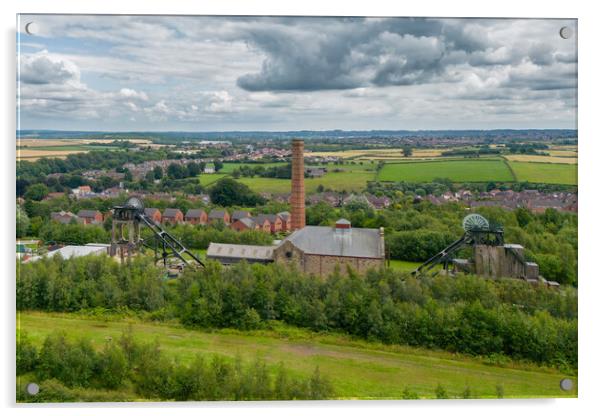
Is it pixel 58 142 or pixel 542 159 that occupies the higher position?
pixel 58 142

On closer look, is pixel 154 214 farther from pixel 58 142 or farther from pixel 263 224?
pixel 58 142

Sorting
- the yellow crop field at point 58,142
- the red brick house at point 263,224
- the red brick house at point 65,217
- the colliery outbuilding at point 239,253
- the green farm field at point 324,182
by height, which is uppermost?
the yellow crop field at point 58,142

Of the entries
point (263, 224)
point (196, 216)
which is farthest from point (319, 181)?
point (196, 216)

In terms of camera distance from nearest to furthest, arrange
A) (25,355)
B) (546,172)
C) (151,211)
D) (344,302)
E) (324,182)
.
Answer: (25,355)
(546,172)
(344,302)
(151,211)
(324,182)

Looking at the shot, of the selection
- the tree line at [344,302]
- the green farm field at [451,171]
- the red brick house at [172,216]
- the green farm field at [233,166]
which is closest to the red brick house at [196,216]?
the red brick house at [172,216]

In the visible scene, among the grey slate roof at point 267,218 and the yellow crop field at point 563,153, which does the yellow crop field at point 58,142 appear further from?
the yellow crop field at point 563,153
